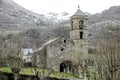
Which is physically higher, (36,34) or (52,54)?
(36,34)

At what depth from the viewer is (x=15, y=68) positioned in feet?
144

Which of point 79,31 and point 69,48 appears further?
point 79,31

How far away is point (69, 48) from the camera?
249ft

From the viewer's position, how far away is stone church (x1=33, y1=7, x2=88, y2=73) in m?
74.5

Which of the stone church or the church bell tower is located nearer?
the stone church

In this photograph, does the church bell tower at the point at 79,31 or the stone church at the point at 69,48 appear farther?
the church bell tower at the point at 79,31

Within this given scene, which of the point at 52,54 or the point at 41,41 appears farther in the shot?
the point at 41,41

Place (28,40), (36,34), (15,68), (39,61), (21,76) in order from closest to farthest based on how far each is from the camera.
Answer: (15,68) → (21,76) → (39,61) → (28,40) → (36,34)

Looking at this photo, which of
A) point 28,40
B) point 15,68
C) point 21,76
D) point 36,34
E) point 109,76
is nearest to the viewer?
point 109,76

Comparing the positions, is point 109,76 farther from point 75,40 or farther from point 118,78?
point 75,40

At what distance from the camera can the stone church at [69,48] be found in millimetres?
74500

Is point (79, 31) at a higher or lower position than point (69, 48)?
higher

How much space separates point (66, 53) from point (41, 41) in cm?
6293

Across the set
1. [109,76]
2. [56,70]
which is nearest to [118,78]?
[109,76]
